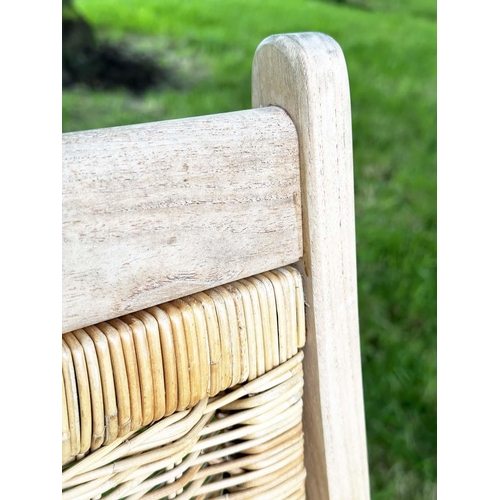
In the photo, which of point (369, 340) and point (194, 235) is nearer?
point (194, 235)

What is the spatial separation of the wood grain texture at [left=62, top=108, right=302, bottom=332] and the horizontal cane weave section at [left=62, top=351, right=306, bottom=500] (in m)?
0.08

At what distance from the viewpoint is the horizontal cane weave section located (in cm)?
38

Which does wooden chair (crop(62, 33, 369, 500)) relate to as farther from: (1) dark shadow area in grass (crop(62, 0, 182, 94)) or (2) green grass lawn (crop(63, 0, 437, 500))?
(1) dark shadow area in grass (crop(62, 0, 182, 94))

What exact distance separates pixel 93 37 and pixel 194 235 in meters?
3.31

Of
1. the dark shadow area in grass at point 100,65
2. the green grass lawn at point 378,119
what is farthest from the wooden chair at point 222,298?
the dark shadow area in grass at point 100,65

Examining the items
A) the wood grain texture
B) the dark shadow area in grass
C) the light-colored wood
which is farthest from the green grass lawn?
the wood grain texture

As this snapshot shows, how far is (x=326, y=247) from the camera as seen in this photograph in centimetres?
42

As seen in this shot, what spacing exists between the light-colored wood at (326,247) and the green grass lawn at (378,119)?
3.53 ft

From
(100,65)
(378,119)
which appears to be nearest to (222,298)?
(378,119)
